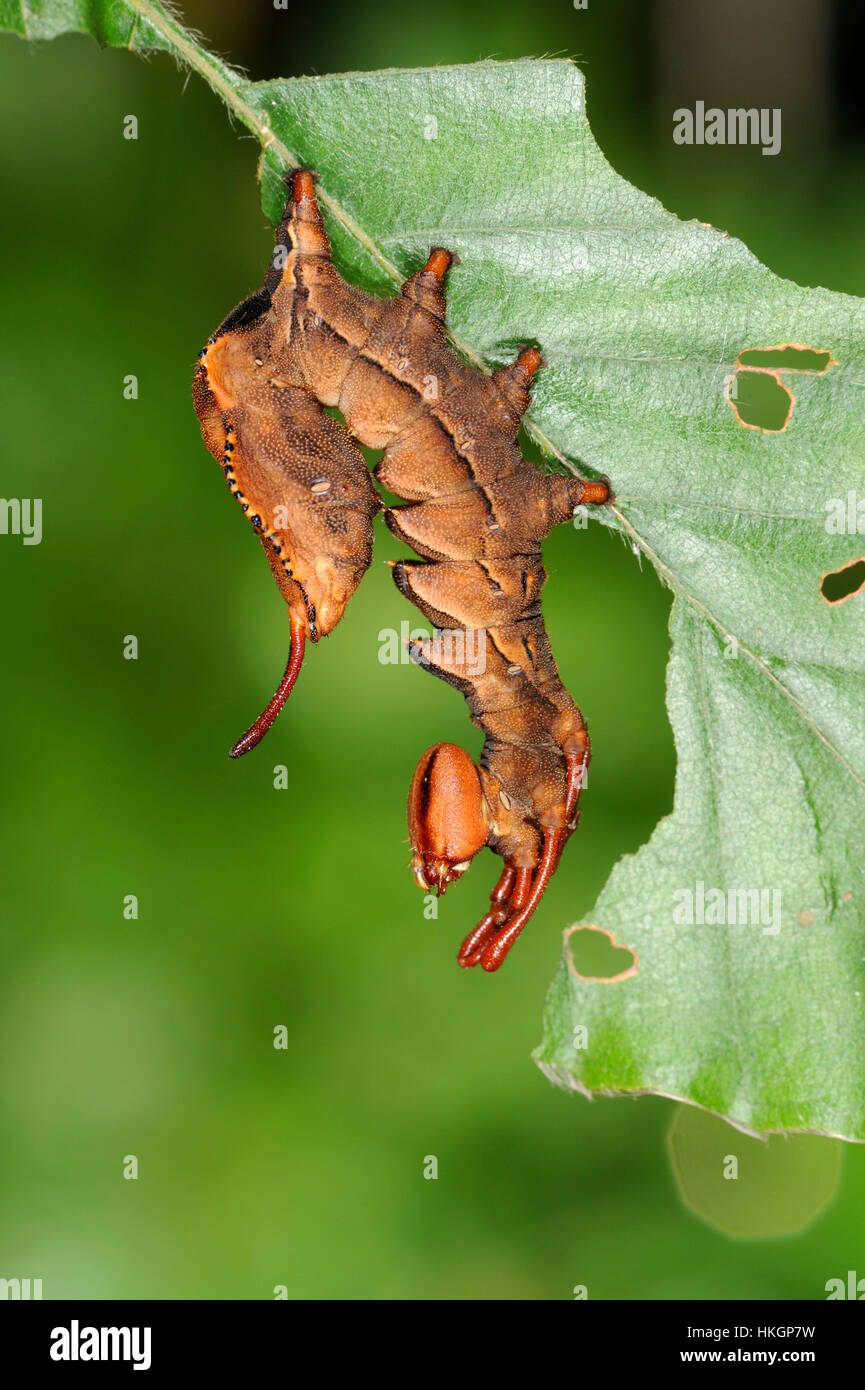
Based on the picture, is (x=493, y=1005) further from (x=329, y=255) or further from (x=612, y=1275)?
(x=329, y=255)

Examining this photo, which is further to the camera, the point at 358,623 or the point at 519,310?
the point at 358,623

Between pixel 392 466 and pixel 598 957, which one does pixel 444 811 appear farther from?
pixel 392 466

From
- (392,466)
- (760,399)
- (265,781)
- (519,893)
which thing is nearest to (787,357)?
(760,399)

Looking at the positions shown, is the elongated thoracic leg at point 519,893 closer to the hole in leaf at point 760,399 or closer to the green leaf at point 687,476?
the green leaf at point 687,476

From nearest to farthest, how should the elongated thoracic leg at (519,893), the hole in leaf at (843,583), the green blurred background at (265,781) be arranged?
the hole in leaf at (843,583) < the elongated thoracic leg at (519,893) < the green blurred background at (265,781)

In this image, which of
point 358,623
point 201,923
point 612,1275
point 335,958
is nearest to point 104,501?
point 358,623

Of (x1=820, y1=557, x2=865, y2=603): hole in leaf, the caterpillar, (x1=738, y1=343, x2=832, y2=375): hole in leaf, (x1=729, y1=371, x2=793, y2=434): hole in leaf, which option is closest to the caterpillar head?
Result: the caterpillar

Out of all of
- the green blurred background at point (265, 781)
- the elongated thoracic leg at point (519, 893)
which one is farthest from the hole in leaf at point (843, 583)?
the green blurred background at point (265, 781)
